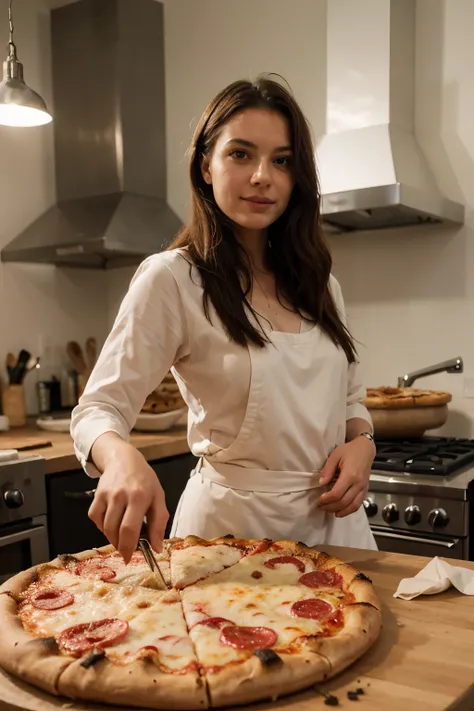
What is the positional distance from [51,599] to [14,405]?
2.17m

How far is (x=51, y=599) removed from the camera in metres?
1.10

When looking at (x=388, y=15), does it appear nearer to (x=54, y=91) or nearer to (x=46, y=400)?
(x=54, y=91)

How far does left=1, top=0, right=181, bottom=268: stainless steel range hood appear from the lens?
10.7ft

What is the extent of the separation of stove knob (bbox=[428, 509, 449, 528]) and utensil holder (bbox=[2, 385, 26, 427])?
73.4 inches

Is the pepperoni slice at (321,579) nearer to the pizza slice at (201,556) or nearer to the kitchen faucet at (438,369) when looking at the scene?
the pizza slice at (201,556)

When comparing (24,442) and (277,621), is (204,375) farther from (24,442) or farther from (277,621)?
(24,442)

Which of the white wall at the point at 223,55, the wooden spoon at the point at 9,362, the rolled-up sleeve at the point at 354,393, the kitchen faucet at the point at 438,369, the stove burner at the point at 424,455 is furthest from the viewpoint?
the wooden spoon at the point at 9,362

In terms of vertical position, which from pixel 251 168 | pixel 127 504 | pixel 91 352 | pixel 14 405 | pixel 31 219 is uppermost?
pixel 31 219

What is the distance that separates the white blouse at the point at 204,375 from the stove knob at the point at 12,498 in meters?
0.96

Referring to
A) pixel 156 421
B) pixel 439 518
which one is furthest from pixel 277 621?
pixel 156 421

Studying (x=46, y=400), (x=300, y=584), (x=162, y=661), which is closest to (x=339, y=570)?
(x=300, y=584)

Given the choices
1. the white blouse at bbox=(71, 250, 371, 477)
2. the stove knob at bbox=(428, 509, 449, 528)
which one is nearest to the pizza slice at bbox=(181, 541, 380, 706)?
the white blouse at bbox=(71, 250, 371, 477)

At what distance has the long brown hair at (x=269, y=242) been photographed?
143 centimetres

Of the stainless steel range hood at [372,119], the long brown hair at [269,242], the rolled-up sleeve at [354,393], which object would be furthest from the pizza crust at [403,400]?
the long brown hair at [269,242]
